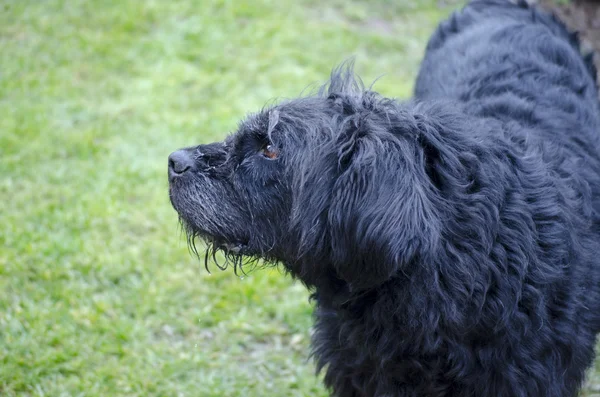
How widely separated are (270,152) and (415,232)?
73 centimetres

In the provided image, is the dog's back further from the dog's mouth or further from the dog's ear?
the dog's mouth

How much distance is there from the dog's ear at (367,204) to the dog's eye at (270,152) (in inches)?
6.7

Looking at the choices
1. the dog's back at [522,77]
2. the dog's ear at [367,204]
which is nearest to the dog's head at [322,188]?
the dog's ear at [367,204]

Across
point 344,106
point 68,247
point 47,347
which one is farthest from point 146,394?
point 344,106

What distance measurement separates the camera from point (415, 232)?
2.17 meters

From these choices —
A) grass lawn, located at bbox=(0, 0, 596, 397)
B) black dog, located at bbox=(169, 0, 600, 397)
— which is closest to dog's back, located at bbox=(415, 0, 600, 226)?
black dog, located at bbox=(169, 0, 600, 397)

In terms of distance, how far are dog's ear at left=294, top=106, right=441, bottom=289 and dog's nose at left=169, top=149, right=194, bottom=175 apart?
563 mm

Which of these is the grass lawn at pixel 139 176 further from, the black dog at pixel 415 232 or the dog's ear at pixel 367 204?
the dog's ear at pixel 367 204

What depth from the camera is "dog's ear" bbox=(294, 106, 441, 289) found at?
7.13 ft

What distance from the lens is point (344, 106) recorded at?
8.37 feet

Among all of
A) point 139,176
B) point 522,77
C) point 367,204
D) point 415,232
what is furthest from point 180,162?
point 139,176

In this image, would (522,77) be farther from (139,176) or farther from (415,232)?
(139,176)

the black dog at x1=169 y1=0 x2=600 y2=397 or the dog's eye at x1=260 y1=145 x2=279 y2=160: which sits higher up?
the dog's eye at x1=260 y1=145 x2=279 y2=160

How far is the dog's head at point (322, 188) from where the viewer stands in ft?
7.22
